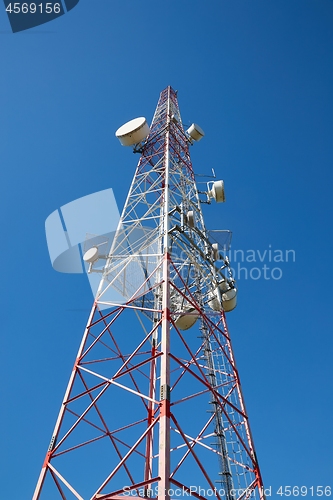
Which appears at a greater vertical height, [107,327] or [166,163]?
[166,163]

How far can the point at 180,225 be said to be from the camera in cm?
1030

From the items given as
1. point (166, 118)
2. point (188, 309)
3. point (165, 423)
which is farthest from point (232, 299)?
point (166, 118)

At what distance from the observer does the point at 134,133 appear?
14164 millimetres

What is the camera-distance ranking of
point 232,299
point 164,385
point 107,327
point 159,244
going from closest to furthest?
point 164,385, point 107,327, point 159,244, point 232,299

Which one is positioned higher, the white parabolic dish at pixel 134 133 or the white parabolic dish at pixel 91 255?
the white parabolic dish at pixel 134 133

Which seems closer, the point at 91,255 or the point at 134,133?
the point at 91,255

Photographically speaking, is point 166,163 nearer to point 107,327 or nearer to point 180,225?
point 180,225

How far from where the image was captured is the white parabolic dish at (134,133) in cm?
1415

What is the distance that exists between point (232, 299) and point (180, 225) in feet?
11.1

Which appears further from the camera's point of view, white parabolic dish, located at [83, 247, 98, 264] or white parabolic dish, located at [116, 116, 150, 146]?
white parabolic dish, located at [116, 116, 150, 146]

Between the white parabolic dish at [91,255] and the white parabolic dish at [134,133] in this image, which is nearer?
the white parabolic dish at [91,255]

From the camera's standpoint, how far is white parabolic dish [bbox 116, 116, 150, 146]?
14.1 metres

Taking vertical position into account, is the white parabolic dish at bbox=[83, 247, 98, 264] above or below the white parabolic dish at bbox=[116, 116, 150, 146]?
below

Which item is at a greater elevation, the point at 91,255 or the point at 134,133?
the point at 134,133
